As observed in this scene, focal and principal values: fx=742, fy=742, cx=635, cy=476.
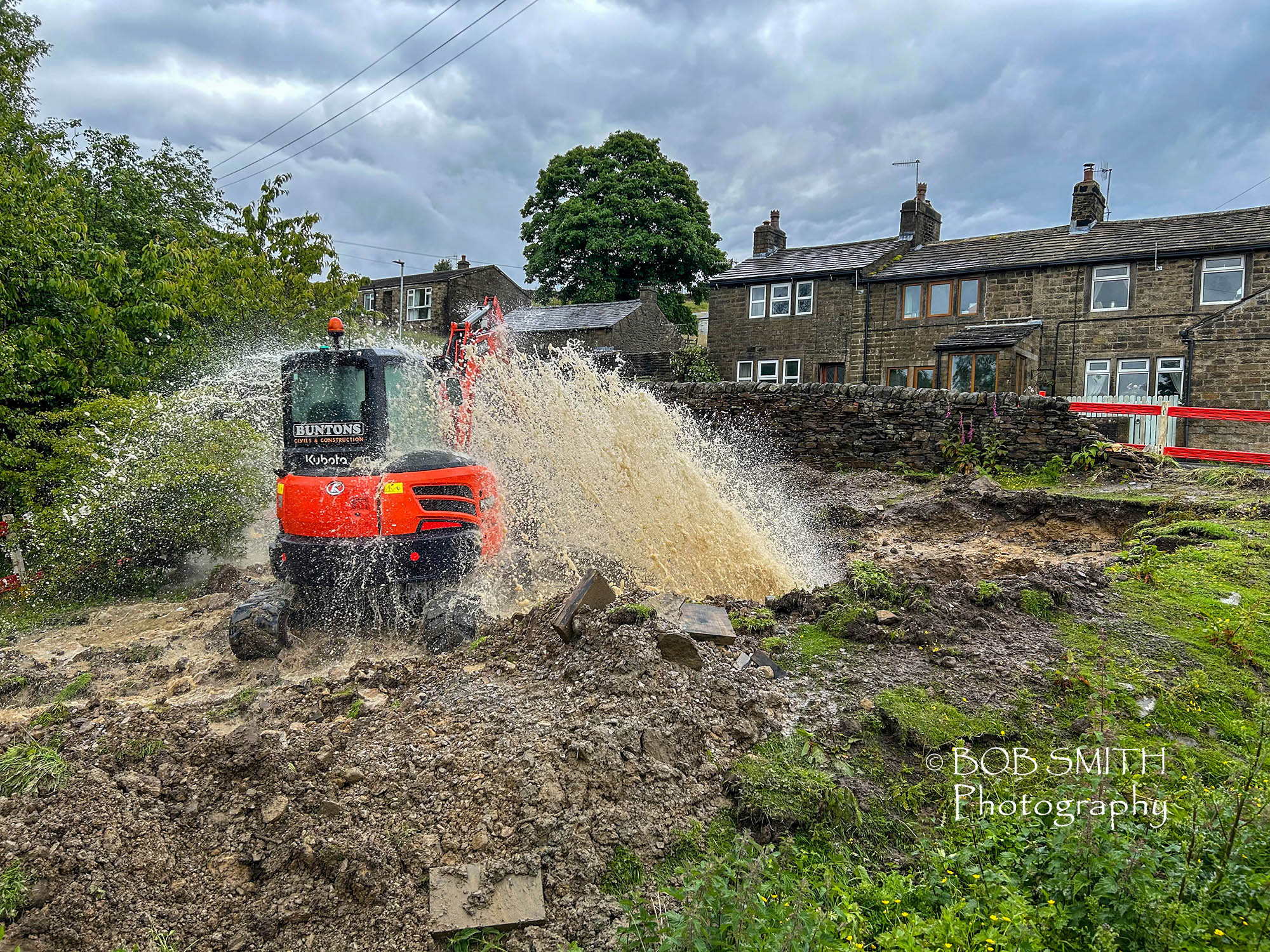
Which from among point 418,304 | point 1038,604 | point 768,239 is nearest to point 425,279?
point 418,304

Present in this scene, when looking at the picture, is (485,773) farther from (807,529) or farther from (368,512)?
(807,529)

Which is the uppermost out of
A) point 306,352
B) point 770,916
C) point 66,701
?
point 306,352

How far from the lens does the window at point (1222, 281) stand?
2108 centimetres

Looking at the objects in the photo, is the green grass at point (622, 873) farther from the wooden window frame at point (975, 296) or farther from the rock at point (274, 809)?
the wooden window frame at point (975, 296)

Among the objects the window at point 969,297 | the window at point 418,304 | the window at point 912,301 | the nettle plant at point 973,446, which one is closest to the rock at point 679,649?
the nettle plant at point 973,446

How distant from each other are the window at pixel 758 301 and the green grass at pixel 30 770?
26.9 meters

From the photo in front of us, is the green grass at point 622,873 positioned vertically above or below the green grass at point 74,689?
above

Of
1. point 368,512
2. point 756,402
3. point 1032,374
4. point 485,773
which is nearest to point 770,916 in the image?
point 485,773

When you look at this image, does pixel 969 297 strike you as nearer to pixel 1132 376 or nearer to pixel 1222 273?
pixel 1132 376

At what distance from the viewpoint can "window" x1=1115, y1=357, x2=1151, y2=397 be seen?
22.2 metres

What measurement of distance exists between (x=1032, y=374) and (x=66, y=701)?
983 inches

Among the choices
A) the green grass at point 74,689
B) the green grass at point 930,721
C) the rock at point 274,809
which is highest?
the green grass at point 930,721

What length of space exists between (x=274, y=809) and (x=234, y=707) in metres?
1.90

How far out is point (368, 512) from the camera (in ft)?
19.7
